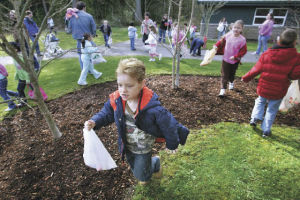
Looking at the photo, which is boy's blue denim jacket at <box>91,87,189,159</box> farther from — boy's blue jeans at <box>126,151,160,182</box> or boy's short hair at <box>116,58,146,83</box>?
boy's blue jeans at <box>126,151,160,182</box>

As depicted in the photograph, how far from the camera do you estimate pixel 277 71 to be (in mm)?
3012

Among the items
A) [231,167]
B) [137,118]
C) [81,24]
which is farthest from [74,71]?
[231,167]

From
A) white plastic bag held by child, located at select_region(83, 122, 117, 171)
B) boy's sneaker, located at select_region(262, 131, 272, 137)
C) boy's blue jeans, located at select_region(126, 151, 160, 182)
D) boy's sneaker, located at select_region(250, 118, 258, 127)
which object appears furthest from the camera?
boy's sneaker, located at select_region(250, 118, 258, 127)

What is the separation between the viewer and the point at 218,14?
54.3ft

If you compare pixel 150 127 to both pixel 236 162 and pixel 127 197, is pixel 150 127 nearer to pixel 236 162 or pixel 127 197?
pixel 127 197

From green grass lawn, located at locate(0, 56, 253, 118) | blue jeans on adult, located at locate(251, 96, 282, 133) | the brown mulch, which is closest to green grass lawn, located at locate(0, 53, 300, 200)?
blue jeans on adult, located at locate(251, 96, 282, 133)

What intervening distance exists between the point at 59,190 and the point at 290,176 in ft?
10.7

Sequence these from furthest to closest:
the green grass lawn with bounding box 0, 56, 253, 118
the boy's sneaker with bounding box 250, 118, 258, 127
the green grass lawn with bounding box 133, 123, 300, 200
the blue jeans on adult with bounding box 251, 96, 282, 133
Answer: the green grass lawn with bounding box 0, 56, 253, 118 < the boy's sneaker with bounding box 250, 118, 258, 127 < the blue jeans on adult with bounding box 251, 96, 282, 133 < the green grass lawn with bounding box 133, 123, 300, 200

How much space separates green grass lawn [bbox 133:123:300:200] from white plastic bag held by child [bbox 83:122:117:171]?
0.68m

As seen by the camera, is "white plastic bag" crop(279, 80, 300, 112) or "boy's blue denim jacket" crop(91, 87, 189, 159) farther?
"white plastic bag" crop(279, 80, 300, 112)

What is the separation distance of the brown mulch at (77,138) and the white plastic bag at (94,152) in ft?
1.86

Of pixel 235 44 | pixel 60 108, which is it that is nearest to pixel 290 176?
pixel 235 44

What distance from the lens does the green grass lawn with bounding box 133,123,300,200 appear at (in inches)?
94.6

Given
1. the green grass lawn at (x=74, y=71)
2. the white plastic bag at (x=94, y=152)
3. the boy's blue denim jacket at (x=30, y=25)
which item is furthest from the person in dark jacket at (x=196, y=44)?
the white plastic bag at (x=94, y=152)
